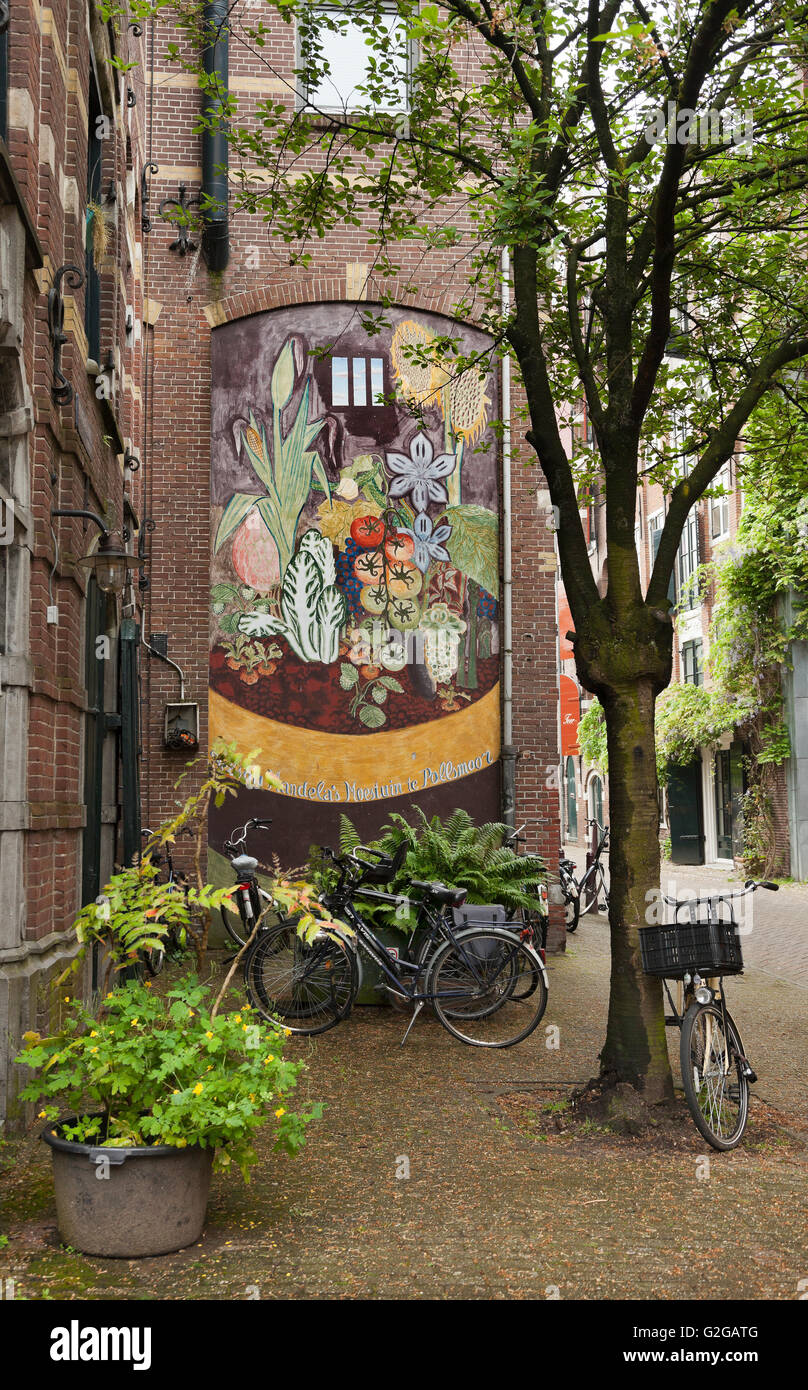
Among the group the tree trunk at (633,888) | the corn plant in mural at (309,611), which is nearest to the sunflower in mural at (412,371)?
the corn plant in mural at (309,611)

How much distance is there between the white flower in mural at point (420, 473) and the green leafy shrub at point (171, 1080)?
8959mm

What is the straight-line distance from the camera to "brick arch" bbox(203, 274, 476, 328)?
12820mm

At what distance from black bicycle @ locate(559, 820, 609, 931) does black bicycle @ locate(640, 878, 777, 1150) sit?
286 inches

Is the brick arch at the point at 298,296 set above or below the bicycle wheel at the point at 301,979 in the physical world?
above

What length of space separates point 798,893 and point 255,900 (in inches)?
466

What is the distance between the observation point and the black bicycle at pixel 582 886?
49.4 ft

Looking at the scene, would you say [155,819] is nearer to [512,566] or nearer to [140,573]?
[140,573]

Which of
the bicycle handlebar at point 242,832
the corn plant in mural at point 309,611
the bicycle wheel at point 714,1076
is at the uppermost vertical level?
the corn plant in mural at point 309,611

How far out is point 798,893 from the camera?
19.4 meters

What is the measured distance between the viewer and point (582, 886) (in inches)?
611

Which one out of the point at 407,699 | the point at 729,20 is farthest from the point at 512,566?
the point at 729,20

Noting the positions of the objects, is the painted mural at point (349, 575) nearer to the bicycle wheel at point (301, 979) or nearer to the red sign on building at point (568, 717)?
the bicycle wheel at point (301, 979)

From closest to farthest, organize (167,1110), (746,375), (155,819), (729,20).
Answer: (167,1110) → (729,20) → (746,375) → (155,819)

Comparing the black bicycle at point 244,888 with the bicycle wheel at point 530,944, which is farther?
the black bicycle at point 244,888
